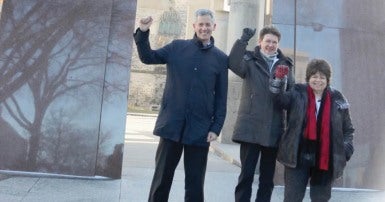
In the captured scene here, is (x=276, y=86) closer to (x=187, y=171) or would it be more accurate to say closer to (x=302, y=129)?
(x=302, y=129)

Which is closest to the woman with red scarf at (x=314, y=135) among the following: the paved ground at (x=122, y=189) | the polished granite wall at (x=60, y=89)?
the paved ground at (x=122, y=189)

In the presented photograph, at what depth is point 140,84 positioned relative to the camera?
151ft

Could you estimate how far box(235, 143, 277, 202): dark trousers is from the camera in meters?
4.90

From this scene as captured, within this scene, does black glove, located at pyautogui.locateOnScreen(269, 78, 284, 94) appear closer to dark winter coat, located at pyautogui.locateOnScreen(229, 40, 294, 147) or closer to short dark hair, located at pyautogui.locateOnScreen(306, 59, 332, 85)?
dark winter coat, located at pyautogui.locateOnScreen(229, 40, 294, 147)

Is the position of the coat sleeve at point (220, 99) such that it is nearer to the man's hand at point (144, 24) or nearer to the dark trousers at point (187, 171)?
the dark trousers at point (187, 171)

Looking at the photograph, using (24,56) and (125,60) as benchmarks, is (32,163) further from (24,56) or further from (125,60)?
(125,60)

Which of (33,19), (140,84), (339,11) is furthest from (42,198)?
(140,84)

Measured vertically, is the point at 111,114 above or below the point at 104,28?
below

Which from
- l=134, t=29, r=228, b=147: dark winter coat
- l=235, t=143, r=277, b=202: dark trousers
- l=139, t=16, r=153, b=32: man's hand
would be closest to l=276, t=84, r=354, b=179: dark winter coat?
l=235, t=143, r=277, b=202: dark trousers

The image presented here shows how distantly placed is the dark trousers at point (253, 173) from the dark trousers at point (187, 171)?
509 mm

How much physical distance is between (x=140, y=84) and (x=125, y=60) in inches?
1541

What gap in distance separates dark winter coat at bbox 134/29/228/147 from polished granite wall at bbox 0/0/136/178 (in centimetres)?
253

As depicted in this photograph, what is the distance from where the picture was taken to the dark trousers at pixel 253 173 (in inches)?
193

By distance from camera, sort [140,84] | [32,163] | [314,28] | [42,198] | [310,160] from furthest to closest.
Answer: [140,84] < [314,28] < [32,163] < [42,198] < [310,160]
